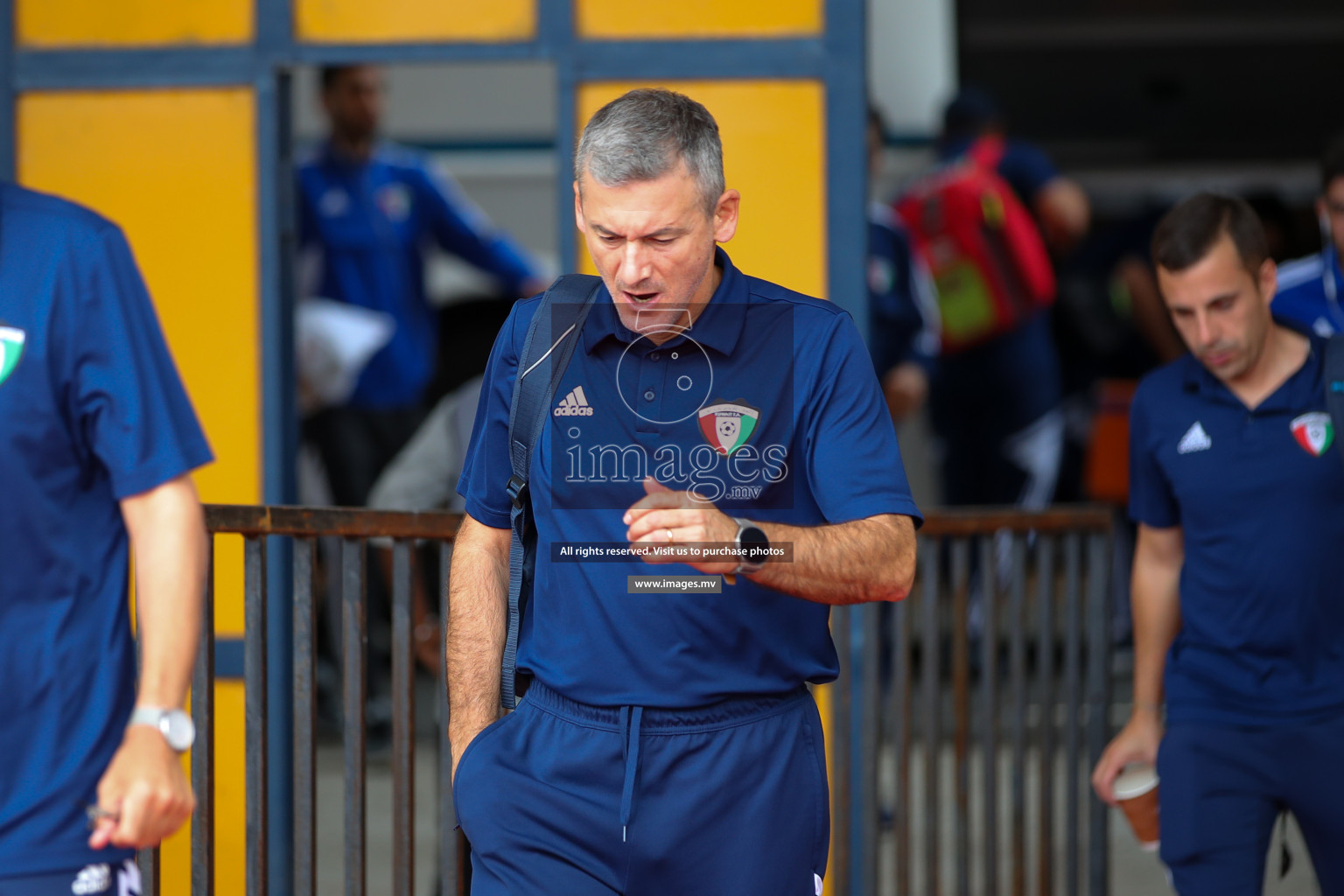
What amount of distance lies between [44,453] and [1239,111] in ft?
25.1

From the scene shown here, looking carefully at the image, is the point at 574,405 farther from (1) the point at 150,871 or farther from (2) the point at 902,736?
(2) the point at 902,736

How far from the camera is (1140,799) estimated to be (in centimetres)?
420

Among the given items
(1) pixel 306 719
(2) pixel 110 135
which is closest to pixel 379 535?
(1) pixel 306 719

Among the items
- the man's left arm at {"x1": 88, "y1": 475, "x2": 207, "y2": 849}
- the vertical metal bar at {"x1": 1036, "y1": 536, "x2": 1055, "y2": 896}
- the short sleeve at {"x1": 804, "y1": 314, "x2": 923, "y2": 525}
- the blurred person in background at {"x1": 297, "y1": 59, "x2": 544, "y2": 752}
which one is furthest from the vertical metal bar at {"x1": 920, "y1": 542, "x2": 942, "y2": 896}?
the blurred person in background at {"x1": 297, "y1": 59, "x2": 544, "y2": 752}

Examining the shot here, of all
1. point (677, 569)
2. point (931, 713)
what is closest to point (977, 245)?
point (931, 713)

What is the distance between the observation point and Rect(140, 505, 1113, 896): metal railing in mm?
3975

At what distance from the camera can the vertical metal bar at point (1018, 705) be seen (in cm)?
474

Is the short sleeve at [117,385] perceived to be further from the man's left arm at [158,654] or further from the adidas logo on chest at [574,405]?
the adidas logo on chest at [574,405]

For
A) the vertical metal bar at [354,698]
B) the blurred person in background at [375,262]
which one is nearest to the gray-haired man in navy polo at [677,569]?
the vertical metal bar at [354,698]

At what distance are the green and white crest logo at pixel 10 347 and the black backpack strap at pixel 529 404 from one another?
876 millimetres

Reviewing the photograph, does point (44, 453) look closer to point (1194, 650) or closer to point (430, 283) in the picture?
point (1194, 650)

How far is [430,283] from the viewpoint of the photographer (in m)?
8.24

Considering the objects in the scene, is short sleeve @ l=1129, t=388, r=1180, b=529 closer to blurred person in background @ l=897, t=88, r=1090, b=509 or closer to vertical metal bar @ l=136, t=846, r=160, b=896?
vertical metal bar @ l=136, t=846, r=160, b=896

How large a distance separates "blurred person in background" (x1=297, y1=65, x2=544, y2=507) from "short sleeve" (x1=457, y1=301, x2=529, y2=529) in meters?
4.00
